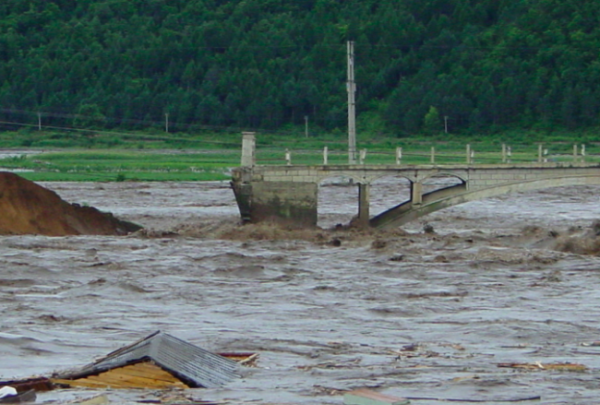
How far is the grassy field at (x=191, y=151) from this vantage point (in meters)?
71.4

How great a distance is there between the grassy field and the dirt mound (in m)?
27.6

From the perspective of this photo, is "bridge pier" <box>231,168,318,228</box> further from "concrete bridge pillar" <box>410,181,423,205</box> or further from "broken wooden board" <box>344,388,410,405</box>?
"broken wooden board" <box>344,388,410,405</box>

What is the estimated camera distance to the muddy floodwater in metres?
14.7

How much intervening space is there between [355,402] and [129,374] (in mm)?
3153

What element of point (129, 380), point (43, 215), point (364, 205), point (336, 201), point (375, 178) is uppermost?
point (375, 178)

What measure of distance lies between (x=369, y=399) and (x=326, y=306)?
9785 millimetres

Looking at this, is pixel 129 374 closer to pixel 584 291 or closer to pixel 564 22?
pixel 584 291

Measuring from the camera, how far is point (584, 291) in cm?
2495

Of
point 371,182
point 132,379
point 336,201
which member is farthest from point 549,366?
point 336,201

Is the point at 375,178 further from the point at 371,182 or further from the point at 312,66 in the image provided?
the point at 312,66

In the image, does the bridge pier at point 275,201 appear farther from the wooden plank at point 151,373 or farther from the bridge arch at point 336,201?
the wooden plank at point 151,373

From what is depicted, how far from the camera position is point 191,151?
92438 millimetres

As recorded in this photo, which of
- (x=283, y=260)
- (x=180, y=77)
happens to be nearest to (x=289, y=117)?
(x=180, y=77)

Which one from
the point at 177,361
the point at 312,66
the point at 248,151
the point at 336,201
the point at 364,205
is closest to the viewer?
the point at 177,361
